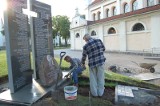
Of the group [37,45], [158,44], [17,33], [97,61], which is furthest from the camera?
[158,44]

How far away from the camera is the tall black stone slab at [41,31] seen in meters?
7.58

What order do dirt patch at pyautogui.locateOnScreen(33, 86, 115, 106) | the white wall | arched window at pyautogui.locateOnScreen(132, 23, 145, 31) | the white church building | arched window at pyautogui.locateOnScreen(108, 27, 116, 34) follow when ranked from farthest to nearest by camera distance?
arched window at pyautogui.locateOnScreen(108, 27, 116, 34), arched window at pyautogui.locateOnScreen(132, 23, 145, 31), the white church building, the white wall, dirt patch at pyautogui.locateOnScreen(33, 86, 115, 106)

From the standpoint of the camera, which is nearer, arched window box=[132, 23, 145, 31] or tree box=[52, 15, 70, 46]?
arched window box=[132, 23, 145, 31]

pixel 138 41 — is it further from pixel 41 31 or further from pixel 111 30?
pixel 41 31

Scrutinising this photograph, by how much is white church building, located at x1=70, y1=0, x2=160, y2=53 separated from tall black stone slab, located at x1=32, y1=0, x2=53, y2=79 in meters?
17.0

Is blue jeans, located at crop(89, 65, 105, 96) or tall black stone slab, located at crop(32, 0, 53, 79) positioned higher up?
tall black stone slab, located at crop(32, 0, 53, 79)

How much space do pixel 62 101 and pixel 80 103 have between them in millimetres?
447

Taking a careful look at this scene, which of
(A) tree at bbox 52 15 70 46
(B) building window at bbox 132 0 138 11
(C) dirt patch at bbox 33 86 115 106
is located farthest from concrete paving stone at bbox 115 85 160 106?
(A) tree at bbox 52 15 70 46

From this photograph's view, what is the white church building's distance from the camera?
23.2 metres

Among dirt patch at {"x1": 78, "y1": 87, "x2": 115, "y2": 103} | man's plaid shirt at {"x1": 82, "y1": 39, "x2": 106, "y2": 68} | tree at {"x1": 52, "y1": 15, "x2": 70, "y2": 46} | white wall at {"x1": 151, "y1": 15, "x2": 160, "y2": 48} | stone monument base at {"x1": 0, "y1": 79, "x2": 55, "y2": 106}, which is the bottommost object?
dirt patch at {"x1": 78, "y1": 87, "x2": 115, "y2": 103}

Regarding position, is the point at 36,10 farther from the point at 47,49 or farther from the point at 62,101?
the point at 62,101

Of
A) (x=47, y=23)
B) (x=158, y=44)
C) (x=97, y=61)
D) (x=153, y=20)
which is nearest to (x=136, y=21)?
(x=153, y=20)

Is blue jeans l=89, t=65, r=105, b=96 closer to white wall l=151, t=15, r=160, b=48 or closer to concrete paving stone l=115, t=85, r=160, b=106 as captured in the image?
concrete paving stone l=115, t=85, r=160, b=106

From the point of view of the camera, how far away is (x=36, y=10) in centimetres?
766
